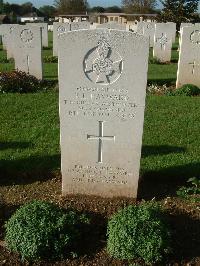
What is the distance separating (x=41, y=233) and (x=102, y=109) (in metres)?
1.66

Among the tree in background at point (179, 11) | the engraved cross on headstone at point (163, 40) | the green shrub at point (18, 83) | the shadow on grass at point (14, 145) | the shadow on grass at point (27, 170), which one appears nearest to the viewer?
the shadow on grass at point (27, 170)

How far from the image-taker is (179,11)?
36531 millimetres

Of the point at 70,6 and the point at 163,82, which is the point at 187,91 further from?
the point at 70,6

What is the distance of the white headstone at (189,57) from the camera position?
39.3 feet

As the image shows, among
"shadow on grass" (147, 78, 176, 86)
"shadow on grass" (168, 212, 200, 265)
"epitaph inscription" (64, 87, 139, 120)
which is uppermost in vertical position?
"epitaph inscription" (64, 87, 139, 120)

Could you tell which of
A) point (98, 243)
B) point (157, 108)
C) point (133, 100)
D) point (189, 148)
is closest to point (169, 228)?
point (98, 243)

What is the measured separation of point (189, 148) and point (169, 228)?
2.81 m

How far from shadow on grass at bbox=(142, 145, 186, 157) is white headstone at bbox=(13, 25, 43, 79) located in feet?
22.5

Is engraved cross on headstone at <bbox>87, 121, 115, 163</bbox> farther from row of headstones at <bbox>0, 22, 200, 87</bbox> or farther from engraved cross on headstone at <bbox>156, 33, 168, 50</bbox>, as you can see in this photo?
engraved cross on headstone at <bbox>156, 33, 168, 50</bbox>

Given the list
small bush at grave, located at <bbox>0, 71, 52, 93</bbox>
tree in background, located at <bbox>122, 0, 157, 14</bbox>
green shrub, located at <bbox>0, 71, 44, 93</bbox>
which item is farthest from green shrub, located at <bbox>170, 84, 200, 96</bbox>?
tree in background, located at <bbox>122, 0, 157, 14</bbox>

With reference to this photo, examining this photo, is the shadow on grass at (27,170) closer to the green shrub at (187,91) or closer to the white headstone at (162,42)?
the green shrub at (187,91)

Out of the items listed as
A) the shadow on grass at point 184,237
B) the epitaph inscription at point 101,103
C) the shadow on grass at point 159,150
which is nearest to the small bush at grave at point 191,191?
the shadow on grass at point 184,237

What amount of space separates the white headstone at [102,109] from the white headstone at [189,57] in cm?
759

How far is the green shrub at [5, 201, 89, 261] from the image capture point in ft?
13.9
